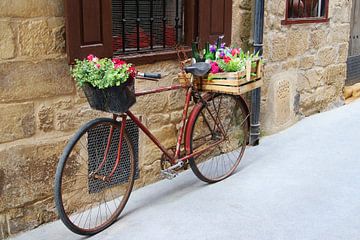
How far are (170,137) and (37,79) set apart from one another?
1.38 meters

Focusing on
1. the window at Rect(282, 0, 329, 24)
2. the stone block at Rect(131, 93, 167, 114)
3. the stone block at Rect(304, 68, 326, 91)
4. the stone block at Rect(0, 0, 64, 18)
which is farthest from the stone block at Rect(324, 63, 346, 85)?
the stone block at Rect(0, 0, 64, 18)

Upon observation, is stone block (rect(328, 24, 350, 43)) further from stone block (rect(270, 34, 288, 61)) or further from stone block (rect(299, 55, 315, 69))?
stone block (rect(270, 34, 288, 61))

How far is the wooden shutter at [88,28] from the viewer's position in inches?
126

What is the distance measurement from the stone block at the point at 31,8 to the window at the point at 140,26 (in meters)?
0.07

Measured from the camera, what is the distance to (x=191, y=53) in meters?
4.25

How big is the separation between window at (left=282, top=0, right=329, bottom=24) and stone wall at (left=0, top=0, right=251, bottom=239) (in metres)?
3.08

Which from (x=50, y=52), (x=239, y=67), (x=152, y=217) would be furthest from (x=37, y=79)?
(x=239, y=67)

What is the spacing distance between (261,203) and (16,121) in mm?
1872

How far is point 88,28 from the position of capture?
10.9 ft

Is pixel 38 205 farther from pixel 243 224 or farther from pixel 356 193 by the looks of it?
pixel 356 193

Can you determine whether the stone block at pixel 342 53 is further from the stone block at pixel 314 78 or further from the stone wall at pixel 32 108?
the stone wall at pixel 32 108

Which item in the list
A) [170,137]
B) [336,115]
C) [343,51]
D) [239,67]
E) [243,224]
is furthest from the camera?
[343,51]

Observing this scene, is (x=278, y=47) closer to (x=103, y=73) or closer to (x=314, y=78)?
(x=314, y=78)

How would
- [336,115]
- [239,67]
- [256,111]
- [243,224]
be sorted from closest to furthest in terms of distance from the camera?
1. [243,224]
2. [239,67]
3. [256,111]
4. [336,115]
